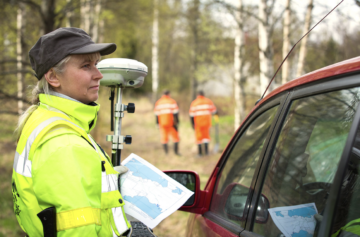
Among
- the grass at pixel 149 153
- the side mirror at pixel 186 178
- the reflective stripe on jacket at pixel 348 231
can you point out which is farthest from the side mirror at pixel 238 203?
the grass at pixel 149 153

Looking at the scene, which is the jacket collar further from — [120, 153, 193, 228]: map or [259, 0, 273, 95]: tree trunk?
[259, 0, 273, 95]: tree trunk

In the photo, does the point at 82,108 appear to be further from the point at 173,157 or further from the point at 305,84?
the point at 173,157

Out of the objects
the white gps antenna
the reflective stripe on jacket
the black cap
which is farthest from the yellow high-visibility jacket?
the reflective stripe on jacket

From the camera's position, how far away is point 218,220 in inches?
67.3

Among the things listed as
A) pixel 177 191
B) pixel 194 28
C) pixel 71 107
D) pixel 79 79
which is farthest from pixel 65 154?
Answer: pixel 194 28

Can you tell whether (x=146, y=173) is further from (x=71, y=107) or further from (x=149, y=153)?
(x=149, y=153)

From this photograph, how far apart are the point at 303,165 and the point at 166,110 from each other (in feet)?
27.9

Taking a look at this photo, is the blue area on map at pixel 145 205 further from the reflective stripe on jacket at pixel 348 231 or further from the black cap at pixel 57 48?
the reflective stripe on jacket at pixel 348 231

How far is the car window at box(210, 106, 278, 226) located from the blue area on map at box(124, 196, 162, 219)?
380mm

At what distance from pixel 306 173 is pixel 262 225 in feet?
1.18

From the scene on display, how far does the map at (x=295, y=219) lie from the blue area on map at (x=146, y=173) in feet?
2.10

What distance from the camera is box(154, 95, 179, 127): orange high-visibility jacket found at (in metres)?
9.88

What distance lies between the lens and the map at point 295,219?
1180mm

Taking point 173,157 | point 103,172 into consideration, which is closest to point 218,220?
point 103,172
